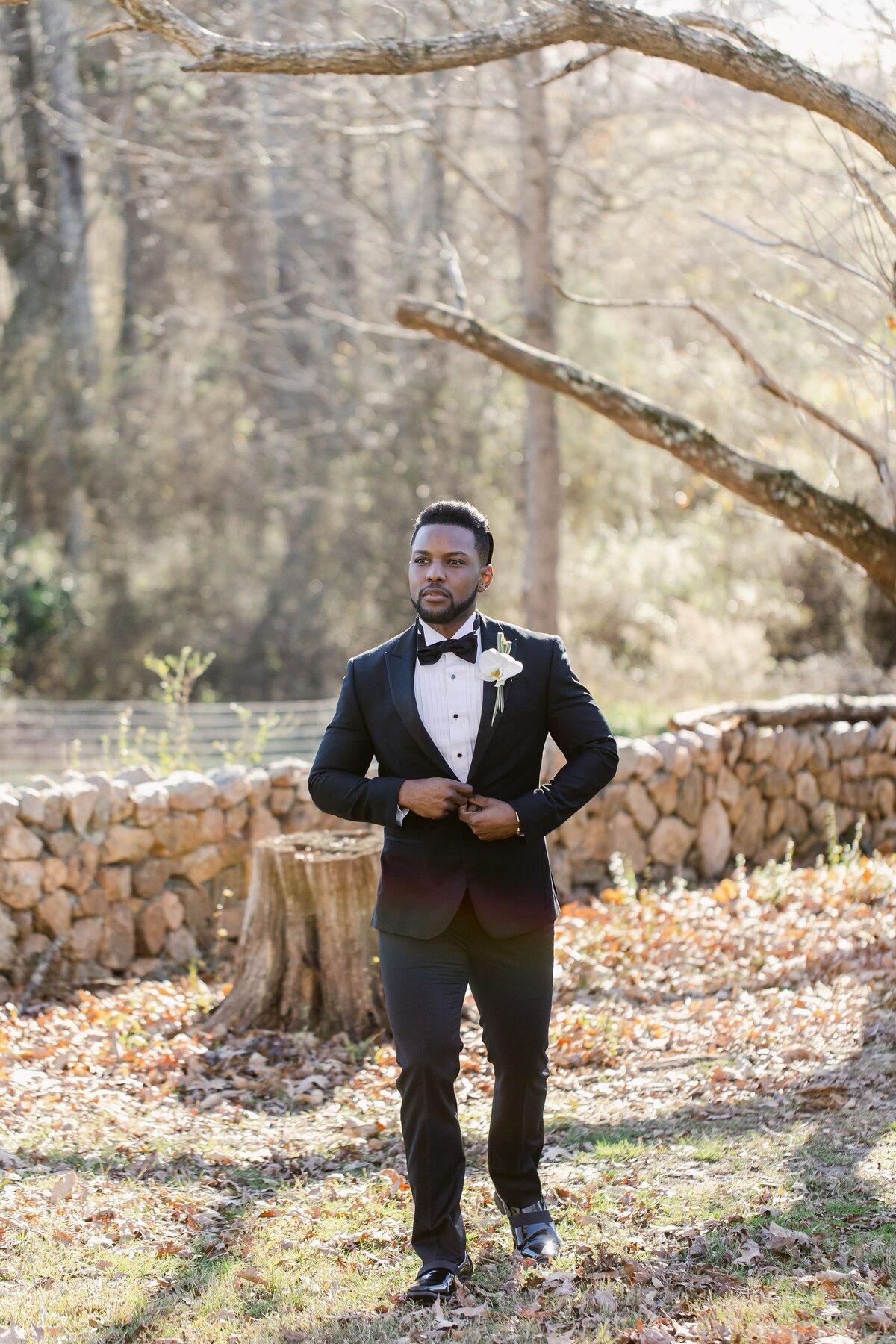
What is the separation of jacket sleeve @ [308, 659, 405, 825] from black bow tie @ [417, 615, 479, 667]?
A: 0.70ft

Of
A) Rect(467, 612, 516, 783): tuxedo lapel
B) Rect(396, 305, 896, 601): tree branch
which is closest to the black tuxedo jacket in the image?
Rect(467, 612, 516, 783): tuxedo lapel

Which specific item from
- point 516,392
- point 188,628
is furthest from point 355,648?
point 516,392

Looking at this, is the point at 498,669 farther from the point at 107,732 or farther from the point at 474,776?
the point at 107,732

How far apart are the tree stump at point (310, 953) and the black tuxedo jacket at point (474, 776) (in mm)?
2530

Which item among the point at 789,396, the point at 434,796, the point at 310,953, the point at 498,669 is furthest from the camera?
the point at 789,396

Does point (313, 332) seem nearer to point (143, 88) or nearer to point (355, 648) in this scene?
point (143, 88)

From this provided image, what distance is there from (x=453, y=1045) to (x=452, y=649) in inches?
42.1

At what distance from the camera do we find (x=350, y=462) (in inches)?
770

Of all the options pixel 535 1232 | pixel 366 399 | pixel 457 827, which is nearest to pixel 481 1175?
pixel 535 1232

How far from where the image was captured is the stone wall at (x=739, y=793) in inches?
352

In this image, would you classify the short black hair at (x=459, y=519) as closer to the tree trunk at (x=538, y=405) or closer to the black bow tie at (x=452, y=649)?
the black bow tie at (x=452, y=649)

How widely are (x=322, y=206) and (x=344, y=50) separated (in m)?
16.3

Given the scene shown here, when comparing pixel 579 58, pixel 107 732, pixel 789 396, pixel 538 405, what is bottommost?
pixel 107 732

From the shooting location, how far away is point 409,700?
148 inches
